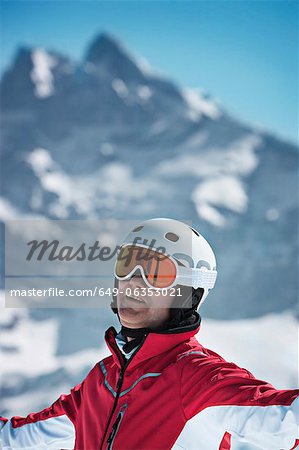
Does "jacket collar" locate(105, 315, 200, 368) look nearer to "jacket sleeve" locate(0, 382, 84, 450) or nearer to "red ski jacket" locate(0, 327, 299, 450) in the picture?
"red ski jacket" locate(0, 327, 299, 450)

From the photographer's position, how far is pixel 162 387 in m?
2.00

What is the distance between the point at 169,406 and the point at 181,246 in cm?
79

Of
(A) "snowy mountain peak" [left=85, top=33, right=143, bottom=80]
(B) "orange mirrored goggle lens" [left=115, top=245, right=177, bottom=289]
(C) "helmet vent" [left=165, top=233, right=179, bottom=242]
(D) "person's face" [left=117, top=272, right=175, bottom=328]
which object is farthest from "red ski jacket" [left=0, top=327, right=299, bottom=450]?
(A) "snowy mountain peak" [left=85, top=33, right=143, bottom=80]

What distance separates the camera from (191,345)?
217 cm

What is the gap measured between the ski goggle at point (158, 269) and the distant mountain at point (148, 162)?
1634cm

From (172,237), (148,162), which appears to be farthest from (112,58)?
(172,237)

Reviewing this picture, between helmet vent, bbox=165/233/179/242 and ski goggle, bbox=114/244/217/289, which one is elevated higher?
helmet vent, bbox=165/233/179/242

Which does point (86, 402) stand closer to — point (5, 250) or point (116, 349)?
point (116, 349)

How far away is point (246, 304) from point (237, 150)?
7763 millimetres

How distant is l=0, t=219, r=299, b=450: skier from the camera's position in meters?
1.66

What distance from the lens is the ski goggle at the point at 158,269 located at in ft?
8.03

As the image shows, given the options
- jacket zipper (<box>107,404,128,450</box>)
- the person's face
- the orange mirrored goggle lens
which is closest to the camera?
jacket zipper (<box>107,404,128,450</box>)

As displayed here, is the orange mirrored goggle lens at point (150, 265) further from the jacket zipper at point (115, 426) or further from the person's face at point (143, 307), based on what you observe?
the jacket zipper at point (115, 426)

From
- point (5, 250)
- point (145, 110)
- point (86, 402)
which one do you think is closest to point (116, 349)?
point (86, 402)
